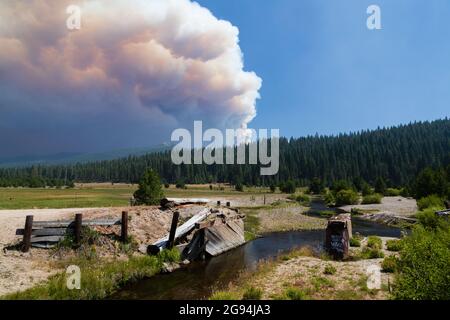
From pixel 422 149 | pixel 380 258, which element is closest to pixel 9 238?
pixel 380 258

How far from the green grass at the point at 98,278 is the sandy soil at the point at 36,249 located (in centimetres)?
104

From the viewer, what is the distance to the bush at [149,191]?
116 ft

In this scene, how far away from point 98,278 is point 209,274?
6.55 metres

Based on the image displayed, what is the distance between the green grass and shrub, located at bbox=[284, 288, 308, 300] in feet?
28.8

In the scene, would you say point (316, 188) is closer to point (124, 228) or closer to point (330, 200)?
point (330, 200)

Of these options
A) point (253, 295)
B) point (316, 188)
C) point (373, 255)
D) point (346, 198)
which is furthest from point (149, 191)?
point (316, 188)

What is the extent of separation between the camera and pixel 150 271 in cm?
1834

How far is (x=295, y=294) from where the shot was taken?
11711 millimetres

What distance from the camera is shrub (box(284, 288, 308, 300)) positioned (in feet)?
37.9

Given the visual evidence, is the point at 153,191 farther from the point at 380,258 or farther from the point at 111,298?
the point at 380,258

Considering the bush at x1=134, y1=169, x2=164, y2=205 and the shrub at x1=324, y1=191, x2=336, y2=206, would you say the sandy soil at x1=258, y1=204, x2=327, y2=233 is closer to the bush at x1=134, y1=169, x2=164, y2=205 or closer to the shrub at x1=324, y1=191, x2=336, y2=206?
the bush at x1=134, y1=169, x2=164, y2=205

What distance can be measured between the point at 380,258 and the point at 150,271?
1322cm

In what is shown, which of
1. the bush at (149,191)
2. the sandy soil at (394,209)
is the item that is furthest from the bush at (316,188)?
the bush at (149,191)

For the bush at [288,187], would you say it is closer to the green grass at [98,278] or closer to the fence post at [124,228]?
the green grass at [98,278]
